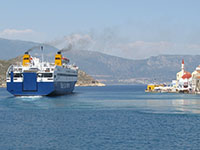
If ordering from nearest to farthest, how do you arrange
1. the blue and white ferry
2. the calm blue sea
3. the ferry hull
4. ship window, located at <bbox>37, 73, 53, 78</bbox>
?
the calm blue sea
the blue and white ferry
the ferry hull
ship window, located at <bbox>37, 73, 53, 78</bbox>

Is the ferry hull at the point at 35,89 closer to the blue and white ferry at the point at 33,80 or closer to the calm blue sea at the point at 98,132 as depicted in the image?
the blue and white ferry at the point at 33,80

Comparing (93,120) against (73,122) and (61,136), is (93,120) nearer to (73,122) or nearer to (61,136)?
(73,122)

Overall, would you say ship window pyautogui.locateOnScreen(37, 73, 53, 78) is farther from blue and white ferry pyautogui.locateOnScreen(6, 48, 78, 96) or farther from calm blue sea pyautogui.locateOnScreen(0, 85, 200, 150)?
calm blue sea pyautogui.locateOnScreen(0, 85, 200, 150)

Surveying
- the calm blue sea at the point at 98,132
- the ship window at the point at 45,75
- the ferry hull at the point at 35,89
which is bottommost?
the calm blue sea at the point at 98,132

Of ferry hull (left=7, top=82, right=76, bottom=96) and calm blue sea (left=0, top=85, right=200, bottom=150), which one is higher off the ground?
ferry hull (left=7, top=82, right=76, bottom=96)

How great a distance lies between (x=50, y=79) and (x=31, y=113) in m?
50.0

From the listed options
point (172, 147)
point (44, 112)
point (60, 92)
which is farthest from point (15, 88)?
point (172, 147)

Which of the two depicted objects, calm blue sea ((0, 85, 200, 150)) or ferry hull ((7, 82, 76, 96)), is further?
ferry hull ((7, 82, 76, 96))

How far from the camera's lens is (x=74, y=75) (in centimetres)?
19588

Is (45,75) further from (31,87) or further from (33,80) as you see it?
(31,87)

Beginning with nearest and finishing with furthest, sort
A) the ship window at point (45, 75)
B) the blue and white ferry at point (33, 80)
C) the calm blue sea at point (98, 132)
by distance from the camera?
the calm blue sea at point (98, 132) → the blue and white ferry at point (33, 80) → the ship window at point (45, 75)

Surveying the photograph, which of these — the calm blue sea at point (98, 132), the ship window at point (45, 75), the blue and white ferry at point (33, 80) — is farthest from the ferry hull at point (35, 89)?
the calm blue sea at point (98, 132)

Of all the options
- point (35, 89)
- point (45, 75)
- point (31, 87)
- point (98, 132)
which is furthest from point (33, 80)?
point (98, 132)

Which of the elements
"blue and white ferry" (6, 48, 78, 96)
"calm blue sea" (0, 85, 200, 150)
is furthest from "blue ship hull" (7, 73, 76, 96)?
"calm blue sea" (0, 85, 200, 150)
